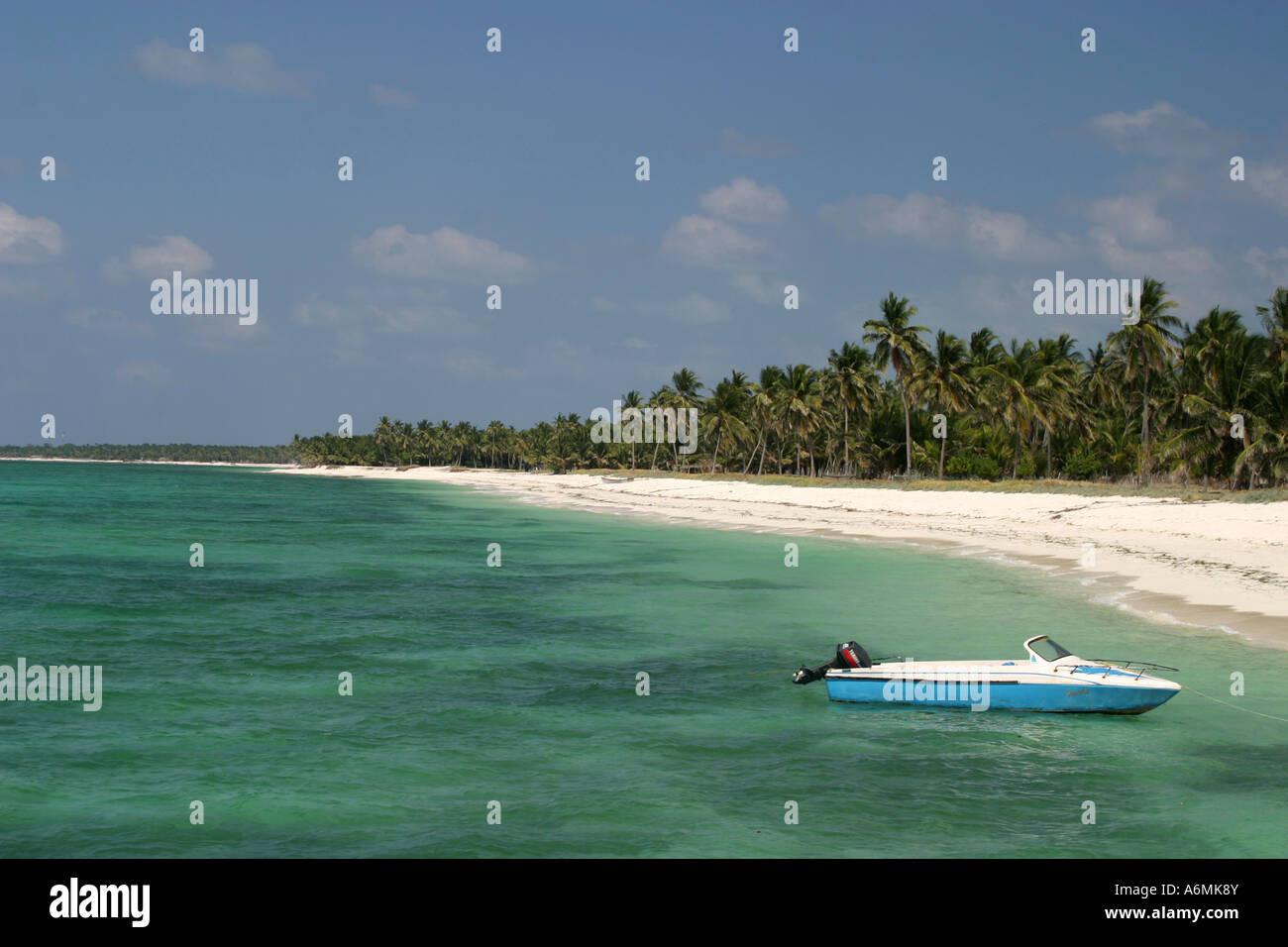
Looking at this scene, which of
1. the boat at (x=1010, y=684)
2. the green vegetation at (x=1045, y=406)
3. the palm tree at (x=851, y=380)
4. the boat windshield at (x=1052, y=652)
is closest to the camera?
the boat at (x=1010, y=684)

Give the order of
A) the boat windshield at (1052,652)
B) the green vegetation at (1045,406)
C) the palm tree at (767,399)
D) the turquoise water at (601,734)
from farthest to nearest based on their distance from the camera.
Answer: the palm tree at (767,399)
the green vegetation at (1045,406)
the boat windshield at (1052,652)
the turquoise water at (601,734)

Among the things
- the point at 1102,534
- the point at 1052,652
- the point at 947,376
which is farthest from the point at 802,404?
the point at 1052,652

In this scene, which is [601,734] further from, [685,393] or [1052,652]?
[685,393]

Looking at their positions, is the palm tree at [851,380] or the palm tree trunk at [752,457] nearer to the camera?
the palm tree at [851,380]

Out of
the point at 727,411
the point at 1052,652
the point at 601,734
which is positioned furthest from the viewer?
the point at 727,411

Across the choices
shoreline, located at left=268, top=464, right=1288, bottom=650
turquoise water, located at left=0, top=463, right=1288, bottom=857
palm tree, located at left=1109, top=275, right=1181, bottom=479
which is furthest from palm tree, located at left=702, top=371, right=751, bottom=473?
turquoise water, located at left=0, top=463, right=1288, bottom=857

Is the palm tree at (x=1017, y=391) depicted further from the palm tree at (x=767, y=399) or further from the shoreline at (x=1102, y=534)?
the palm tree at (x=767, y=399)

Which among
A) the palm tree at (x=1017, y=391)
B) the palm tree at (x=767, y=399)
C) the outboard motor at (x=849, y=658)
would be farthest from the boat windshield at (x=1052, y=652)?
the palm tree at (x=767, y=399)
